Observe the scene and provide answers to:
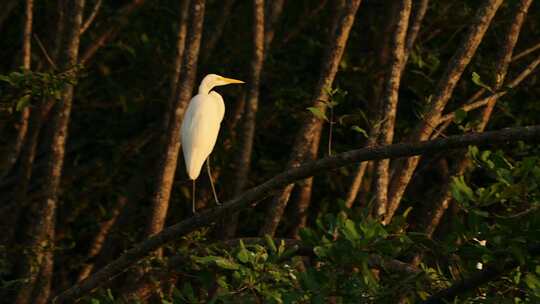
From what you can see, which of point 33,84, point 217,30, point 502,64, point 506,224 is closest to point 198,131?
point 33,84

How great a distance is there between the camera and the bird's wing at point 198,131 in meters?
5.40

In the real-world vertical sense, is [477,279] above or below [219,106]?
below

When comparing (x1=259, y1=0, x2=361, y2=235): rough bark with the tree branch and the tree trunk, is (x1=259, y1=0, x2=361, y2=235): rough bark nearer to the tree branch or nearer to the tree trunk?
the tree trunk

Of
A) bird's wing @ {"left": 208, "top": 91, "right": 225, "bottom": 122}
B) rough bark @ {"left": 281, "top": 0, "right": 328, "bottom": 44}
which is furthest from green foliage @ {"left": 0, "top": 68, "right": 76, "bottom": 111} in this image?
rough bark @ {"left": 281, "top": 0, "right": 328, "bottom": 44}

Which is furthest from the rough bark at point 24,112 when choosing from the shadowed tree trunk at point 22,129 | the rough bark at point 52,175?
the rough bark at point 52,175

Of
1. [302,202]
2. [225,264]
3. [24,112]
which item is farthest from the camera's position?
[302,202]

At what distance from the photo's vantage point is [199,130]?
217 inches

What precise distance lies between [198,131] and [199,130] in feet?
0.03

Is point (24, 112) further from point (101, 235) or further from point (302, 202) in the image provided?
point (302, 202)

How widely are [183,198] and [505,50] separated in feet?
9.74

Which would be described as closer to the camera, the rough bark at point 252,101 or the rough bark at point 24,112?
the rough bark at point 252,101

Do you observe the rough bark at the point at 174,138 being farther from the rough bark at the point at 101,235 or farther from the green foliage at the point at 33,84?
the rough bark at the point at 101,235

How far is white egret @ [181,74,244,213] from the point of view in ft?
17.7

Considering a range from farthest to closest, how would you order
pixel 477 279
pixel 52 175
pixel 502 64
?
pixel 52 175, pixel 502 64, pixel 477 279
